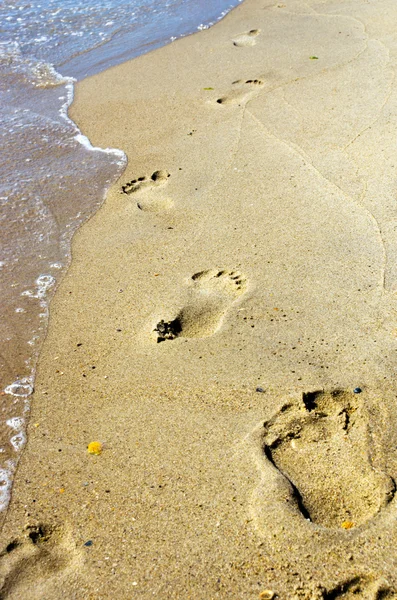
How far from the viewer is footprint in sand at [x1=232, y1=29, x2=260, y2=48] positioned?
703 cm

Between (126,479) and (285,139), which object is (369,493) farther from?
(285,139)

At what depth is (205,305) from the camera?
10.7ft

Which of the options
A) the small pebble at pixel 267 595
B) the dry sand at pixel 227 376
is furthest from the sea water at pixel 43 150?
the small pebble at pixel 267 595

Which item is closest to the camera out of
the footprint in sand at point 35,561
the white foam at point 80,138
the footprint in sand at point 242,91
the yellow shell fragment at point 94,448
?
the footprint in sand at point 35,561

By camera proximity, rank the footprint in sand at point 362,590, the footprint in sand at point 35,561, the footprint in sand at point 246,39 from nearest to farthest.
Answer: the footprint in sand at point 362,590 → the footprint in sand at point 35,561 → the footprint in sand at point 246,39


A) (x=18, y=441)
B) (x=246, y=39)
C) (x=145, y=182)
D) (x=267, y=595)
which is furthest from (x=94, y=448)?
(x=246, y=39)

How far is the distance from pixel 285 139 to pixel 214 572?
356cm

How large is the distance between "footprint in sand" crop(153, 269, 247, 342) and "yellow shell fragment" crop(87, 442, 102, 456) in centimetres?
66

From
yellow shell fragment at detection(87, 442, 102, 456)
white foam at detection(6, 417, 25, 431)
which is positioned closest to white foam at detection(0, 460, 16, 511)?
white foam at detection(6, 417, 25, 431)

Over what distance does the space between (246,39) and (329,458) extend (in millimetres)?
5974

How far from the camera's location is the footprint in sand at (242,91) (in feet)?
18.6

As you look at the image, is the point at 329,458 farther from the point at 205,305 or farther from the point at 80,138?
the point at 80,138

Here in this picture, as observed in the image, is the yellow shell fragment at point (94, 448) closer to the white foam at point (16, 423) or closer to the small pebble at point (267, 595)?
the white foam at point (16, 423)

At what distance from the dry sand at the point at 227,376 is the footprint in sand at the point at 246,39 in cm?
208
